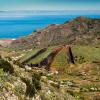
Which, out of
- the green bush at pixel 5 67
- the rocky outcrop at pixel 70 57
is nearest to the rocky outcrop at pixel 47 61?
the rocky outcrop at pixel 70 57

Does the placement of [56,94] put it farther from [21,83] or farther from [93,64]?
[93,64]

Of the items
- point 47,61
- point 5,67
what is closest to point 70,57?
point 47,61

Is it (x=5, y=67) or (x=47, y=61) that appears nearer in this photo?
(x=5, y=67)

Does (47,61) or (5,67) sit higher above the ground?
(5,67)

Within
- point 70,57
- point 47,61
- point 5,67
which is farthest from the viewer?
point 70,57

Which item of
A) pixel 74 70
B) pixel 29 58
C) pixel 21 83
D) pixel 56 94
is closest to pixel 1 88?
pixel 21 83

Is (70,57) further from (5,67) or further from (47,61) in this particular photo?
(5,67)

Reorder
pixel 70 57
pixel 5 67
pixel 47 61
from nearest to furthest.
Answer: pixel 5 67 < pixel 47 61 < pixel 70 57

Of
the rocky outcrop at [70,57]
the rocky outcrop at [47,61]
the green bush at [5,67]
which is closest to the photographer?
the green bush at [5,67]

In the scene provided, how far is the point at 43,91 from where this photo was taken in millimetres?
32125

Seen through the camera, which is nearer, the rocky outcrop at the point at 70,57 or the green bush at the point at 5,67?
the green bush at the point at 5,67

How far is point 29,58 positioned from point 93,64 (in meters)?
34.8

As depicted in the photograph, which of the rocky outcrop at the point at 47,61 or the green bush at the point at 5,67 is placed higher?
the green bush at the point at 5,67

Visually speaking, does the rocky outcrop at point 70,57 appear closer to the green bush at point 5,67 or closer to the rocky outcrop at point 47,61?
the rocky outcrop at point 47,61
